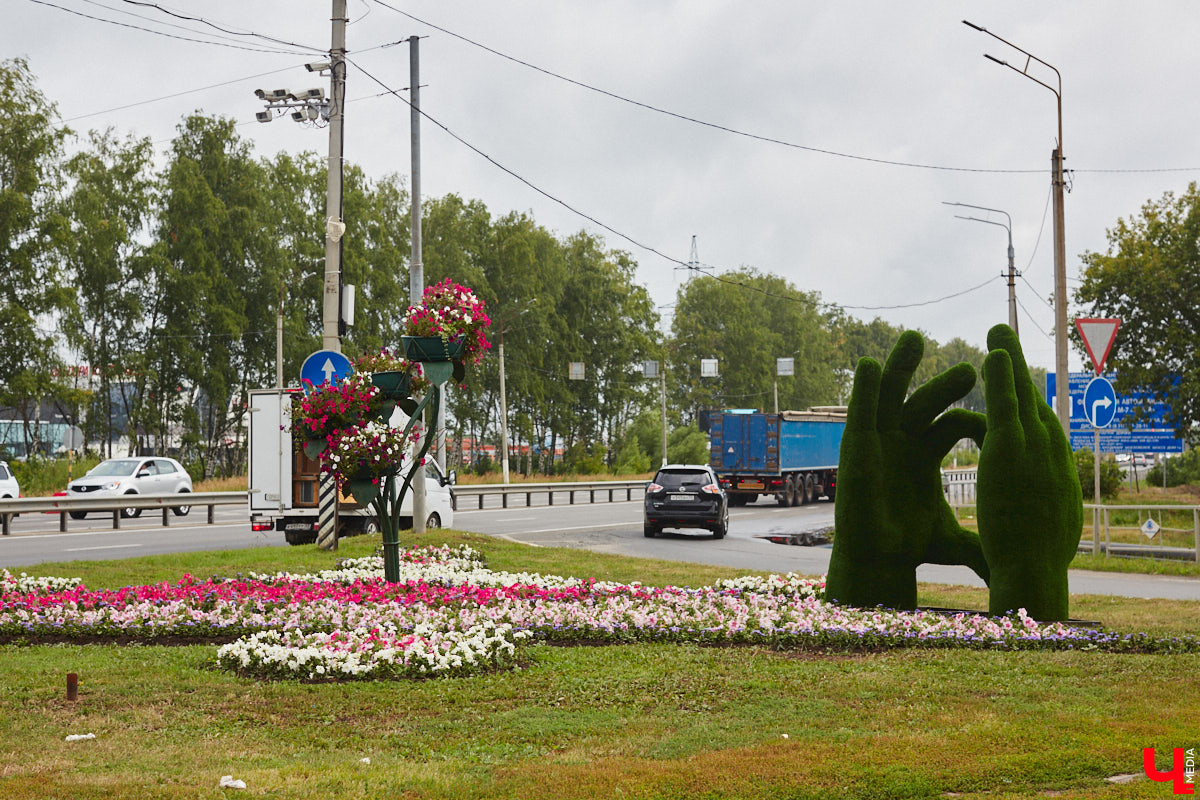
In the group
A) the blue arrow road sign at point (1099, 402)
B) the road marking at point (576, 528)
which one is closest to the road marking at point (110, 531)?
the road marking at point (576, 528)

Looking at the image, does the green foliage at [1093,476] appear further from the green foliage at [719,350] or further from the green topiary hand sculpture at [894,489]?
the green foliage at [719,350]

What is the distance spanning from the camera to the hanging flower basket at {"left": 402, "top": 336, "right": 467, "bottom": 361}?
37.8ft

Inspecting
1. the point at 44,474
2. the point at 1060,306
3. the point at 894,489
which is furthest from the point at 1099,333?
the point at 44,474

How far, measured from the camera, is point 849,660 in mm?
8930

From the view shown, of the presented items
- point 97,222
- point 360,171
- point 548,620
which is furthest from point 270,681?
point 360,171

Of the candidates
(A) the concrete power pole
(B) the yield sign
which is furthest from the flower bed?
(B) the yield sign

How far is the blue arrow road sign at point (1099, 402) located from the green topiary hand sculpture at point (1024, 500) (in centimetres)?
989

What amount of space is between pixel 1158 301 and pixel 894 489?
28975 mm

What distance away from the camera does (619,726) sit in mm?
6613

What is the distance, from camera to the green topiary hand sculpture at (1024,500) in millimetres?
10430

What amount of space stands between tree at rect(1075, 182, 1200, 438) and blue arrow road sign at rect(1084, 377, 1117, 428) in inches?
708

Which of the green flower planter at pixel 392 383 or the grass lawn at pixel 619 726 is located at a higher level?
the green flower planter at pixel 392 383

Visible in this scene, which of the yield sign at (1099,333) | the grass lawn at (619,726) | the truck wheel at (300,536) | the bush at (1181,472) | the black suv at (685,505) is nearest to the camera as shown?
the grass lawn at (619,726)

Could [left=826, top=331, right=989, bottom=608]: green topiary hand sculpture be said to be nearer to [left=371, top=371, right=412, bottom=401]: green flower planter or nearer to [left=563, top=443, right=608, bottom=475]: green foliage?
[left=371, top=371, right=412, bottom=401]: green flower planter
